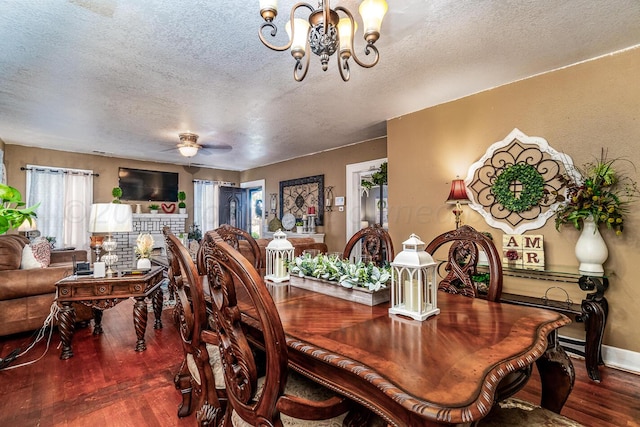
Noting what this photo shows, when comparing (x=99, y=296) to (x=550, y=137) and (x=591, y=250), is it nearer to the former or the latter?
(x=591, y=250)

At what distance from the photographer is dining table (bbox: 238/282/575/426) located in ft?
2.19

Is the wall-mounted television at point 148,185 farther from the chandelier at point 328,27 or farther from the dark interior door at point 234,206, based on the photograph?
the chandelier at point 328,27

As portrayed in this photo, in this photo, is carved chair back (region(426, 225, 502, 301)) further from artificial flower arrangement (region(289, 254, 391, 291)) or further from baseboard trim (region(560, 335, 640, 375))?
baseboard trim (region(560, 335, 640, 375))

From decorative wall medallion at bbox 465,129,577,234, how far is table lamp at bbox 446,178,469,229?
0.35 feet

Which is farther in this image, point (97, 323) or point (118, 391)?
point (97, 323)

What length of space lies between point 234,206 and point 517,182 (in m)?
6.61

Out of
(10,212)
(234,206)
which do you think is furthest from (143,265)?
(234,206)

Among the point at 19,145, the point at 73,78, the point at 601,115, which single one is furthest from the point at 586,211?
the point at 19,145

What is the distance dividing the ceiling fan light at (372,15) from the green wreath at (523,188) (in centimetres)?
215

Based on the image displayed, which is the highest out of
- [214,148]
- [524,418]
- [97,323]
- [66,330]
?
[214,148]

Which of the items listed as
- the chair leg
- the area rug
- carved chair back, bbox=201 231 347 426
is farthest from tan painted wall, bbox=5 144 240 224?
the area rug

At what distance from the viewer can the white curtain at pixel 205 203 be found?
749 cm

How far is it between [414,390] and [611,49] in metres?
3.15

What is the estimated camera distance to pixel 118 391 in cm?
204
